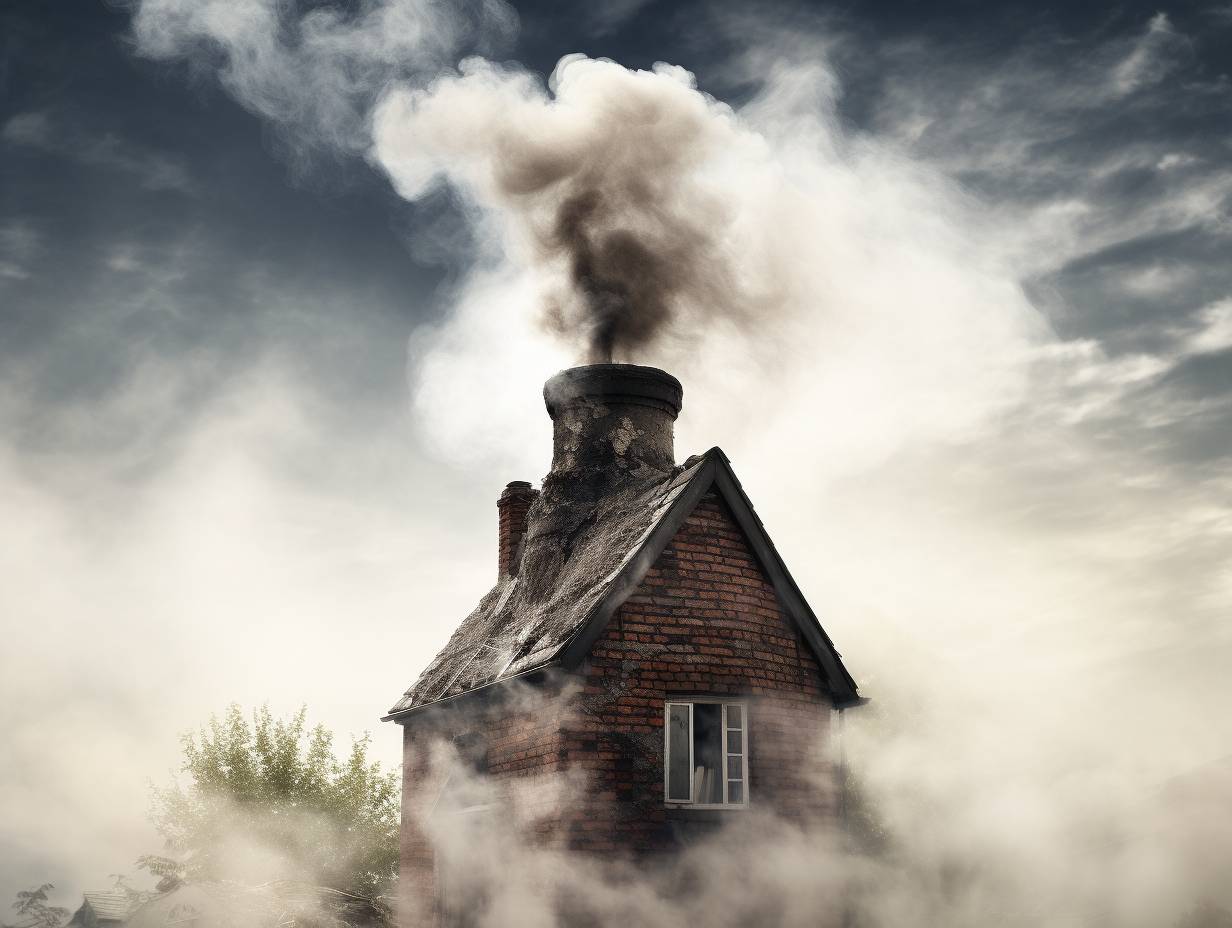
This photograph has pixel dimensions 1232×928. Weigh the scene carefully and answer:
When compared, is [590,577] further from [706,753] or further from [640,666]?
[706,753]

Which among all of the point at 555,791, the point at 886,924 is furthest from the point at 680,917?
the point at 886,924

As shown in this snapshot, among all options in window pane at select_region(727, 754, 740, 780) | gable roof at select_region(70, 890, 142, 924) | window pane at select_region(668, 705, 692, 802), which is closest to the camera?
window pane at select_region(668, 705, 692, 802)

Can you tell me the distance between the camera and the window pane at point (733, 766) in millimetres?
13688

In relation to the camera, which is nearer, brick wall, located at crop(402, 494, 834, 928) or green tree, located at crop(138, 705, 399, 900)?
brick wall, located at crop(402, 494, 834, 928)

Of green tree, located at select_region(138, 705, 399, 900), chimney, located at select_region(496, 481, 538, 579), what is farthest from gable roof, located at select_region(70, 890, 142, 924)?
chimney, located at select_region(496, 481, 538, 579)

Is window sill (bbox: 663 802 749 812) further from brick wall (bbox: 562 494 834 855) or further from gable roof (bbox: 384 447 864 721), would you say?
gable roof (bbox: 384 447 864 721)

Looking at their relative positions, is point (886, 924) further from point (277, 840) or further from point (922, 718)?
point (277, 840)

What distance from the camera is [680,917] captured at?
42.1 feet

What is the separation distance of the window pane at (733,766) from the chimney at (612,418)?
4.74 metres

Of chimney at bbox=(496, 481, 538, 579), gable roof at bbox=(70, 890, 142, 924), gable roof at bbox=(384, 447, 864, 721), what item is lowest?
gable roof at bbox=(70, 890, 142, 924)

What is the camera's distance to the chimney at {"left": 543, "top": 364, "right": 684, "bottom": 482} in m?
16.7

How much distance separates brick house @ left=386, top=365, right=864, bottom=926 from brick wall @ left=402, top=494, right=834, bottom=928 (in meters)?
0.02

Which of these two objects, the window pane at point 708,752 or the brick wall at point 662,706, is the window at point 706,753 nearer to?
the window pane at point 708,752

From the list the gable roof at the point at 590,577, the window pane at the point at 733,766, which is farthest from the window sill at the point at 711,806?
the gable roof at the point at 590,577
